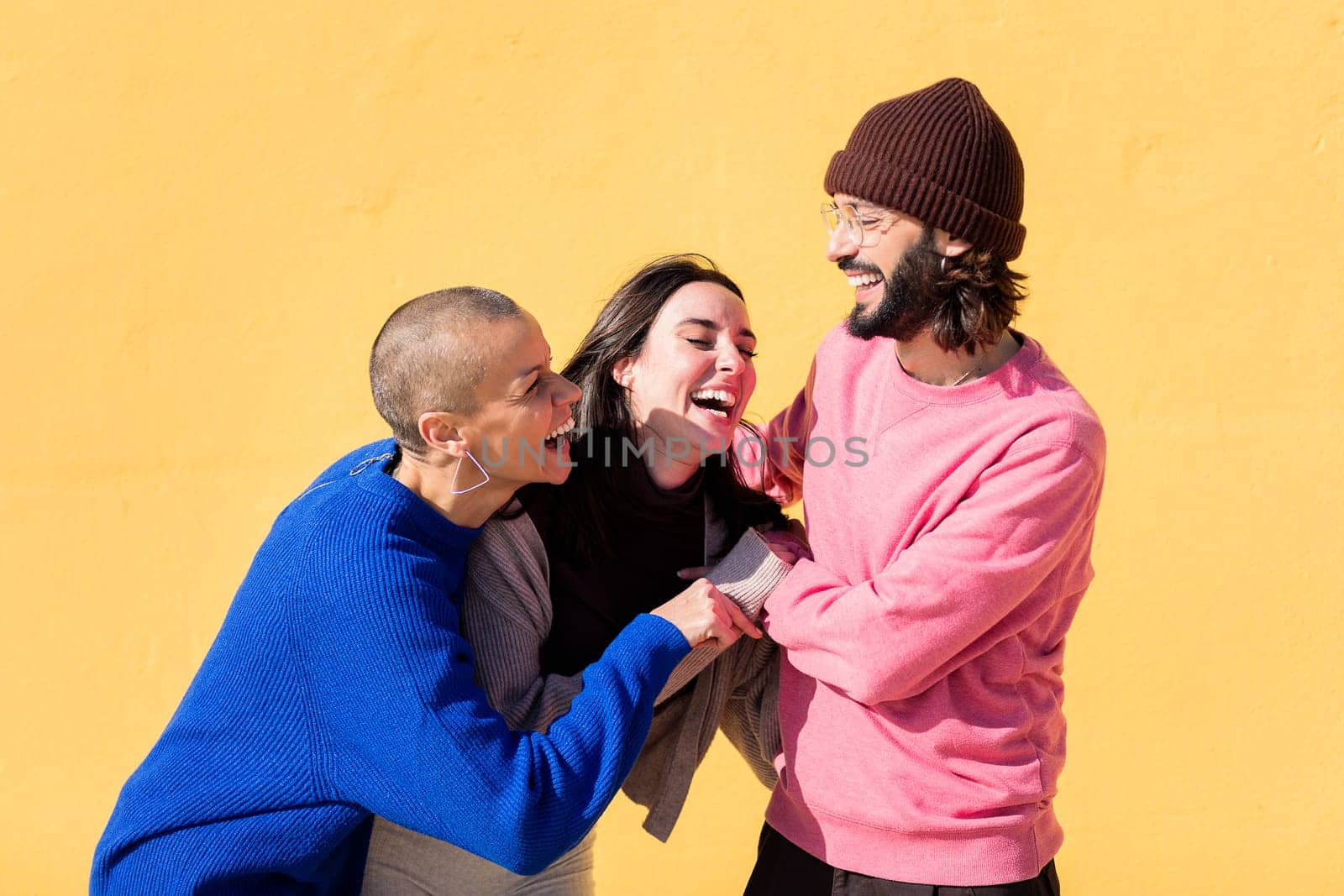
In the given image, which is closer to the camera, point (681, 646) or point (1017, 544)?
point (1017, 544)

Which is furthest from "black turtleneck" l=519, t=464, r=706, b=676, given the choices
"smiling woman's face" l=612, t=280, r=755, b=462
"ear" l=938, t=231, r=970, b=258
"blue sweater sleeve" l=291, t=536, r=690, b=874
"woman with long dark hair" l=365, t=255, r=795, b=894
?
"ear" l=938, t=231, r=970, b=258

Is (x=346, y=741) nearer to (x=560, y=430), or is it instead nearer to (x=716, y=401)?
(x=560, y=430)

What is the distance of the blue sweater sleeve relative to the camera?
1851mm

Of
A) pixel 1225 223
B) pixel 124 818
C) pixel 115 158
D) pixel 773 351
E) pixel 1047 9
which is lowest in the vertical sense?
pixel 124 818

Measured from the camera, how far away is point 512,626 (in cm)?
219

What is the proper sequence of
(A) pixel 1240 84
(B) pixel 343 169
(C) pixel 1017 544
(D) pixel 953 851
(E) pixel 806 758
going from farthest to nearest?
(B) pixel 343 169 < (A) pixel 1240 84 < (E) pixel 806 758 < (D) pixel 953 851 < (C) pixel 1017 544

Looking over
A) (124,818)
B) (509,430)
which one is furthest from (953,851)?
(124,818)

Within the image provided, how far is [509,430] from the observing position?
6.91ft

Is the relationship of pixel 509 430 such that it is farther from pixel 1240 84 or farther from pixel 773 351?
pixel 1240 84

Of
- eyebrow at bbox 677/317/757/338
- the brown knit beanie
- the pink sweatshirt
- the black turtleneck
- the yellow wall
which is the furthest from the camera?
the yellow wall

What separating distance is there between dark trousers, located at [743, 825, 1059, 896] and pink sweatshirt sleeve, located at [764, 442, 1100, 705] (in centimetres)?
36

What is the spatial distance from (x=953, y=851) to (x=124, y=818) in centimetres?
Answer: 136

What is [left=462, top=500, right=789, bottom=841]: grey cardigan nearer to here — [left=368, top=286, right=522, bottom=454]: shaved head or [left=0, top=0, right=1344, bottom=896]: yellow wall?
[left=368, top=286, right=522, bottom=454]: shaved head

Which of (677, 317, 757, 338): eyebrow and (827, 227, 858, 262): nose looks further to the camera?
(677, 317, 757, 338): eyebrow
